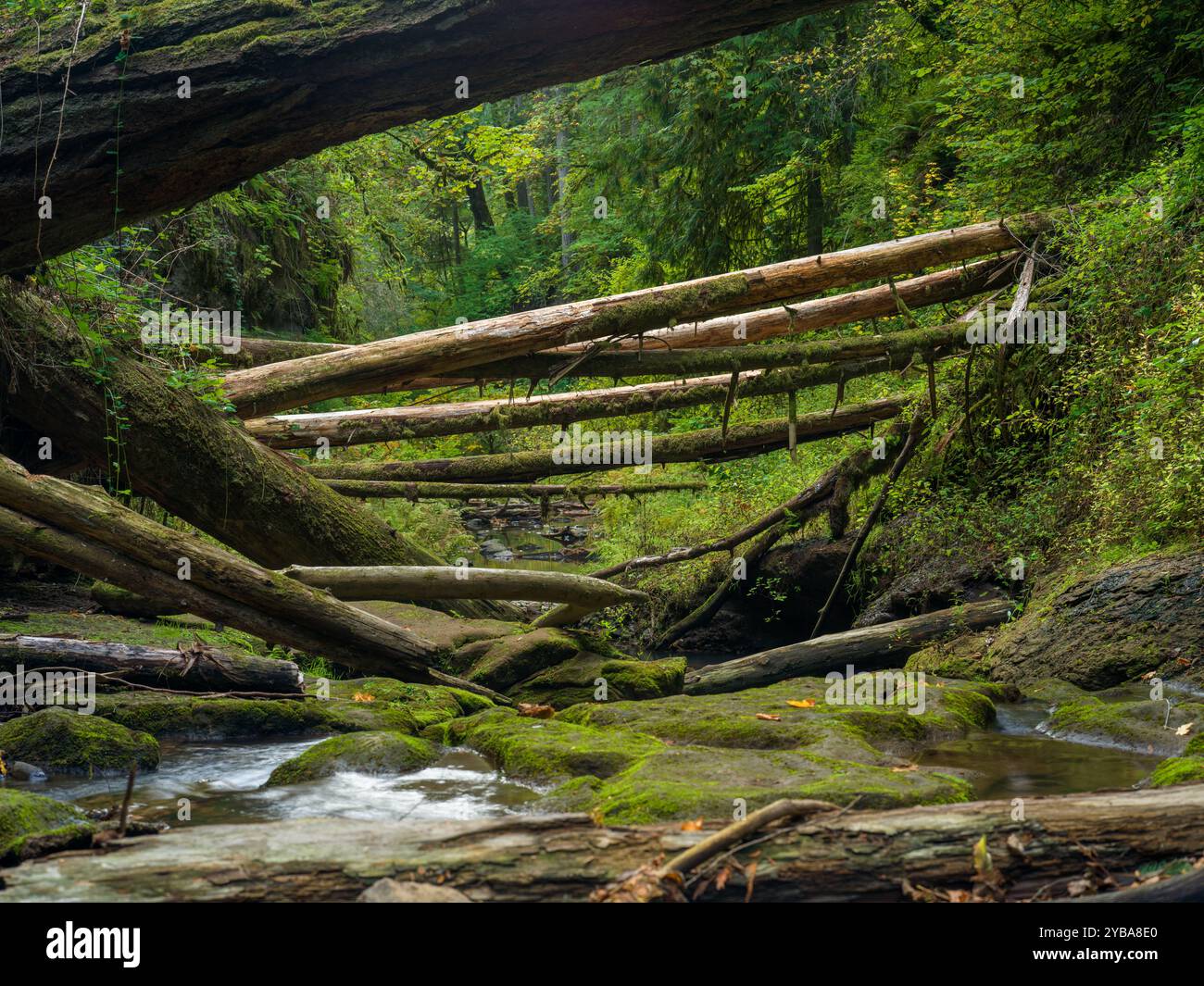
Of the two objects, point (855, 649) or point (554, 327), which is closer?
point (554, 327)

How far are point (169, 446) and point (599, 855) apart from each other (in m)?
6.32

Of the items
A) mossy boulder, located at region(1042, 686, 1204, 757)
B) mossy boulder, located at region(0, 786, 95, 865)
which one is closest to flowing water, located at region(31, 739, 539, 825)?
mossy boulder, located at region(0, 786, 95, 865)

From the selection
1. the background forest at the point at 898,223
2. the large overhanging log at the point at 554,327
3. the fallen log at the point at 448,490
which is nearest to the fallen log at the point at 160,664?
the background forest at the point at 898,223

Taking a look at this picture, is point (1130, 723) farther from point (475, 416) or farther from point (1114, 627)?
point (475, 416)

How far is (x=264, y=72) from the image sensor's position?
151 inches

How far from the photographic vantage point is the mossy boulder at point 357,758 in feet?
18.2

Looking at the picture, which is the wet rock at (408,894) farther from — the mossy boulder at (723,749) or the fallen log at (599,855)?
the mossy boulder at (723,749)

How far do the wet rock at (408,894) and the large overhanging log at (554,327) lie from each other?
540cm

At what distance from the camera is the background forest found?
8766mm

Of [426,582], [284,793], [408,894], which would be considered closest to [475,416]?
[426,582]

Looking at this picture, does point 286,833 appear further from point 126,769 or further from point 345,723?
point 345,723

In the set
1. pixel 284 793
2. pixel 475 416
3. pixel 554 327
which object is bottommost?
pixel 284 793
